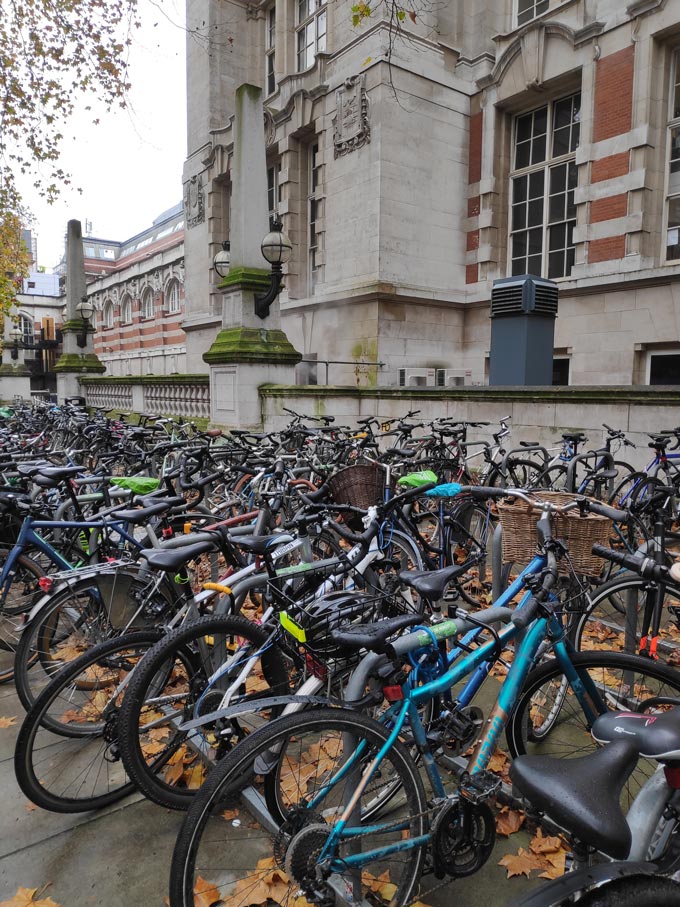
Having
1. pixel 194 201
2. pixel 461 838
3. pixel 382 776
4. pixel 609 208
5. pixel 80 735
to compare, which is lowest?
pixel 80 735

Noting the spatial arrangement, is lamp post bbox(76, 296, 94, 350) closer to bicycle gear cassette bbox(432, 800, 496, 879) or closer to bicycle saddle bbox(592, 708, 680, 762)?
bicycle gear cassette bbox(432, 800, 496, 879)

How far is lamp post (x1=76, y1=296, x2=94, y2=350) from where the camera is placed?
17938 mm

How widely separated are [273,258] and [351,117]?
193 inches

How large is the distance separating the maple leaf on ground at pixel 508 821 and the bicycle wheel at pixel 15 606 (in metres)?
2.73

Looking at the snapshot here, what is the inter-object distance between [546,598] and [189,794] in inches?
63.7

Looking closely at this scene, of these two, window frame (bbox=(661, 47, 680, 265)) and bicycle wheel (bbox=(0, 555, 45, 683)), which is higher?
window frame (bbox=(661, 47, 680, 265))

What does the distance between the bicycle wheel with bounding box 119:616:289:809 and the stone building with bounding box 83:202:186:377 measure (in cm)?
3146

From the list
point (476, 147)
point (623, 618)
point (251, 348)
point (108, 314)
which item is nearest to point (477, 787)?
point (623, 618)

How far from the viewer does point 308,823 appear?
1.78m

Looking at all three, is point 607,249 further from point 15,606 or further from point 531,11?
point 15,606

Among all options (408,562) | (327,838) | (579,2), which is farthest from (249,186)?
(327,838)

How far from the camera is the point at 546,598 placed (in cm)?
213

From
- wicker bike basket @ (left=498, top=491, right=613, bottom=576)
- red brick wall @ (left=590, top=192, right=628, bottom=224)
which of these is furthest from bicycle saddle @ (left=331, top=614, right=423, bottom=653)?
red brick wall @ (left=590, top=192, right=628, bottom=224)

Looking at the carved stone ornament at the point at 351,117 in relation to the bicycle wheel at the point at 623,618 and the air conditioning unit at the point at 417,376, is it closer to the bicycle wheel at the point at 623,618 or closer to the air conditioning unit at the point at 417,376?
the air conditioning unit at the point at 417,376
